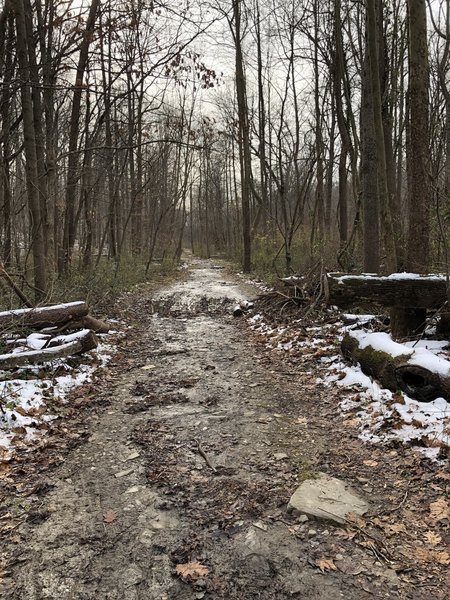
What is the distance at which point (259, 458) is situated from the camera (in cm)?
411

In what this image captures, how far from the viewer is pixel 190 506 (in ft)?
11.2

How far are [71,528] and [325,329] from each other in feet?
19.4

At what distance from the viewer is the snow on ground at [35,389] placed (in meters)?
4.60

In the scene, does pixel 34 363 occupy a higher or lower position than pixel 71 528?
higher

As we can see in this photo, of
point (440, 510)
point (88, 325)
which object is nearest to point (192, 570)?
point (440, 510)

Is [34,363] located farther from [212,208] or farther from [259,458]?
[212,208]

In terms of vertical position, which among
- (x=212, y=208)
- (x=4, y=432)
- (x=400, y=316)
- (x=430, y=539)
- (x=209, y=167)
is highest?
(x=209, y=167)

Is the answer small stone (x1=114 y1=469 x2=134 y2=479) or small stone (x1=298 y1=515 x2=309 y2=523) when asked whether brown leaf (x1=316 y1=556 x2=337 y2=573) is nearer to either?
small stone (x1=298 y1=515 x2=309 y2=523)

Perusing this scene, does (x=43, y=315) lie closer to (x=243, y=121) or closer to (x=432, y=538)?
(x=432, y=538)

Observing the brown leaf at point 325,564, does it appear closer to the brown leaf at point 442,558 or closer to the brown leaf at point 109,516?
the brown leaf at point 442,558

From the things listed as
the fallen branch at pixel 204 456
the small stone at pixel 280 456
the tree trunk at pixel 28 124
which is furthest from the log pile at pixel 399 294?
the tree trunk at pixel 28 124

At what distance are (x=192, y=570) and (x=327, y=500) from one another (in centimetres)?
118

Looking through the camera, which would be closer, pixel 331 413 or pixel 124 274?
pixel 331 413

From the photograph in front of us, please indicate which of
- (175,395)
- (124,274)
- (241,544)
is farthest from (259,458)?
(124,274)
